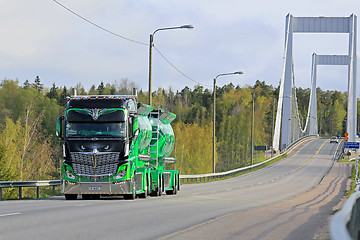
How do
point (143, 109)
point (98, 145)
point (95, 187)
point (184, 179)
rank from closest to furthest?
point (98, 145) < point (95, 187) < point (143, 109) < point (184, 179)

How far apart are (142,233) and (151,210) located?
5.88m

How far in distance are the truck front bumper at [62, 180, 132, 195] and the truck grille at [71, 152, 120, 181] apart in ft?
0.85

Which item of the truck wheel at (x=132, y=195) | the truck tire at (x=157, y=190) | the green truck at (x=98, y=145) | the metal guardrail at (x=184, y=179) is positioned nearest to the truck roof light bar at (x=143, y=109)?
the green truck at (x=98, y=145)

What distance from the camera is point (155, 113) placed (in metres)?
28.7

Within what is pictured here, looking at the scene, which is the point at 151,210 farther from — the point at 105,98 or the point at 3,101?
the point at 3,101

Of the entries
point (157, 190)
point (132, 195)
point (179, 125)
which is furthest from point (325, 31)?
point (132, 195)

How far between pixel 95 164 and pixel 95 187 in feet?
2.72

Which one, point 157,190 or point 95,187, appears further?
point 157,190

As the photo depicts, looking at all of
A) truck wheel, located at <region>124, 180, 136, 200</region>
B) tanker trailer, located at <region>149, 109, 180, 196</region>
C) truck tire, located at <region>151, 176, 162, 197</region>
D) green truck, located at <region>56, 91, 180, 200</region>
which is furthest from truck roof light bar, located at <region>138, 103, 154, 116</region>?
truck tire, located at <region>151, 176, 162, 197</region>

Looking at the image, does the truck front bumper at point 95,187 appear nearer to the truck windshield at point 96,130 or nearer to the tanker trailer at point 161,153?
the truck windshield at point 96,130

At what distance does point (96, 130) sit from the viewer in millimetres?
22500

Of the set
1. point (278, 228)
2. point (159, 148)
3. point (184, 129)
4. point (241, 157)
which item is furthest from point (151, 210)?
point (241, 157)

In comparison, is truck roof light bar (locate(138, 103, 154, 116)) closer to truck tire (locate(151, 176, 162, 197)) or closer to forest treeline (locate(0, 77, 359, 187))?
truck tire (locate(151, 176, 162, 197))

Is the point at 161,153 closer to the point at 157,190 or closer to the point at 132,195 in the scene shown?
the point at 157,190
